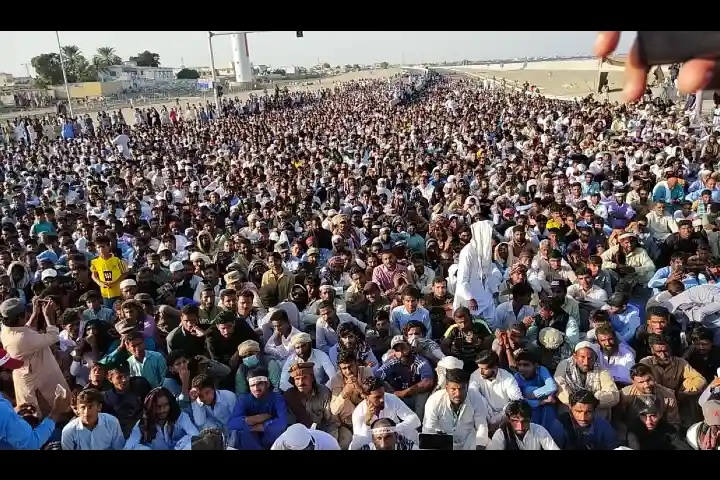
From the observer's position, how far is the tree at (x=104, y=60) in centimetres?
5478

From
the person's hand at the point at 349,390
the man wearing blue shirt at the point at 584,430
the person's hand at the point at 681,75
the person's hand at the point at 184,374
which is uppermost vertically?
the person's hand at the point at 681,75

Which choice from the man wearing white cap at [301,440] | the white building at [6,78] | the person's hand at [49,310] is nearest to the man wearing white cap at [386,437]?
the man wearing white cap at [301,440]

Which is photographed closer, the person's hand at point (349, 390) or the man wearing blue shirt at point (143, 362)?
the person's hand at point (349, 390)

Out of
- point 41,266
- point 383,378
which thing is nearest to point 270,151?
point 41,266

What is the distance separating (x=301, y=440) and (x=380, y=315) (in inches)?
64.0

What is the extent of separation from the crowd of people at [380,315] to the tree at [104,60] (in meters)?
51.1

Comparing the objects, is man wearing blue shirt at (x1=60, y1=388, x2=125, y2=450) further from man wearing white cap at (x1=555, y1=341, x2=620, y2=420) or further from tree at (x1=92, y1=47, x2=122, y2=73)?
tree at (x1=92, y1=47, x2=122, y2=73)

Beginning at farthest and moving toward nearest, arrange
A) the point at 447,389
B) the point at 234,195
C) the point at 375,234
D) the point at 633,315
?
1. the point at 234,195
2. the point at 375,234
3. the point at 633,315
4. the point at 447,389

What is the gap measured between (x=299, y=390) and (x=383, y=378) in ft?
1.88

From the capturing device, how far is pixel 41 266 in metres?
6.02

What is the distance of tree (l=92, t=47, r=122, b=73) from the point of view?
54.8 meters

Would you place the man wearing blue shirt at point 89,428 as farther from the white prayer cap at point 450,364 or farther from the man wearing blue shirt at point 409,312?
the man wearing blue shirt at point 409,312
